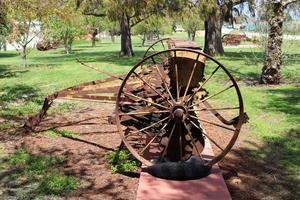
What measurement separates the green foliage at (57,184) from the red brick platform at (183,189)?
3.13 feet

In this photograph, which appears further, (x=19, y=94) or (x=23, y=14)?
(x=23, y=14)

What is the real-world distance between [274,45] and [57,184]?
11.1m

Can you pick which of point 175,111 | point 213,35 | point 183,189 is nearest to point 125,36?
point 213,35

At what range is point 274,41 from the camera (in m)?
15.2

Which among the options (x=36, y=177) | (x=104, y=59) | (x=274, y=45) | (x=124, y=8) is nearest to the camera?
(x=36, y=177)

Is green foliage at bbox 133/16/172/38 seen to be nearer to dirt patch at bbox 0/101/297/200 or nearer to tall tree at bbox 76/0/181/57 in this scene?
tall tree at bbox 76/0/181/57

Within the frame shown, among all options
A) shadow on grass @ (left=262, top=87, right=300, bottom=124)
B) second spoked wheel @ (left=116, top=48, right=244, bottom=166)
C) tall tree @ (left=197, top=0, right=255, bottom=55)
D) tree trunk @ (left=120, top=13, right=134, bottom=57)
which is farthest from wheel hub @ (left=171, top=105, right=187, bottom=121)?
tree trunk @ (left=120, top=13, right=134, bottom=57)

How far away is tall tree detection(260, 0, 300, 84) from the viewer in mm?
14898

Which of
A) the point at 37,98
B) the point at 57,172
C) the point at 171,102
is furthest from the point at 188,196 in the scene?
the point at 37,98

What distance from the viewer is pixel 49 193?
5.65 m

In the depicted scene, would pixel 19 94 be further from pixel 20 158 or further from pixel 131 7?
pixel 131 7

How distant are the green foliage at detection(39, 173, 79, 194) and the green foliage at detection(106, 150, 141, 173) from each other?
720mm

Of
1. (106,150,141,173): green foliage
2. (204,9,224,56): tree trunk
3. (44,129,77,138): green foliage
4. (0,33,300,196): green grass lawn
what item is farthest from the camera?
(204,9,224,56): tree trunk

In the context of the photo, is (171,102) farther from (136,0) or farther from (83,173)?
(136,0)
